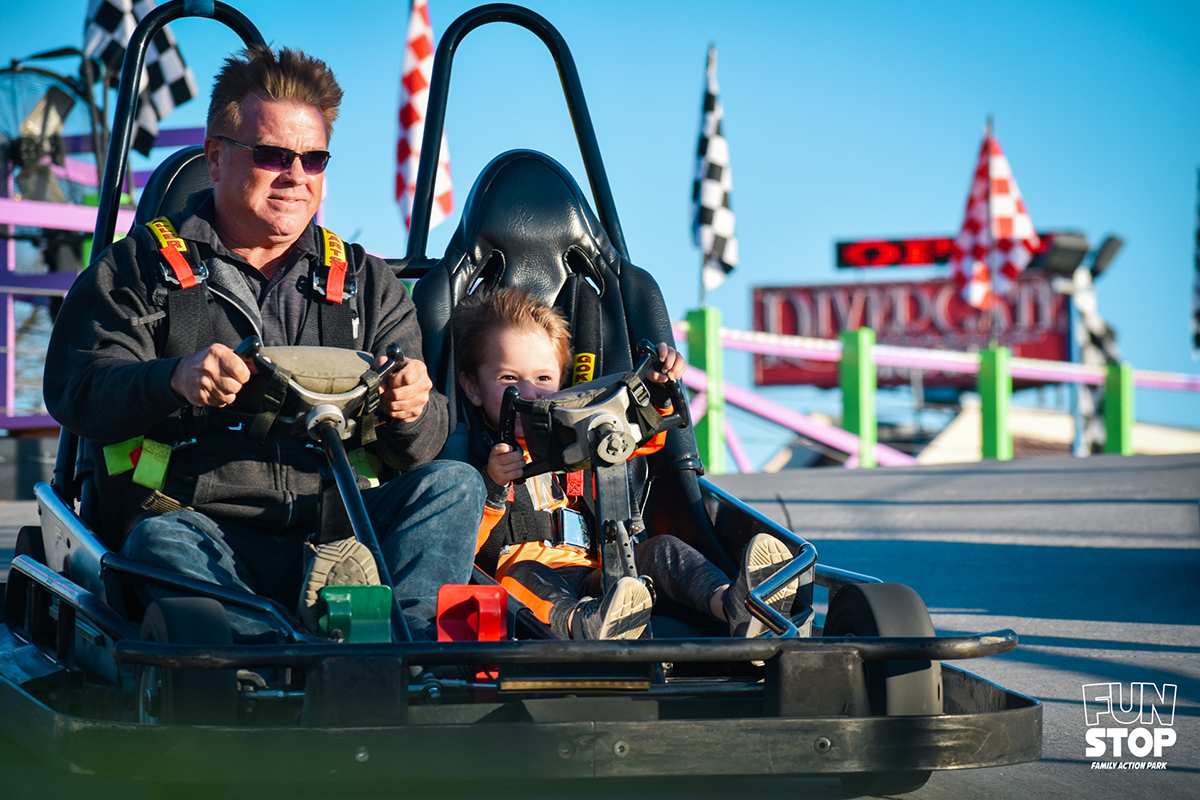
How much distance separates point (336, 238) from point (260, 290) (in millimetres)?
196

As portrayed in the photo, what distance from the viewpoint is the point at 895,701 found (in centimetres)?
178

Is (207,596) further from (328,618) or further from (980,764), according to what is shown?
(980,764)

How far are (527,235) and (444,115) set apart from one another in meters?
0.54

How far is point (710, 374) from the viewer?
876 cm

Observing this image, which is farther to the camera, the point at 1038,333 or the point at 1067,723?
the point at 1038,333

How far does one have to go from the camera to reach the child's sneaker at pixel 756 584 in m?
2.05

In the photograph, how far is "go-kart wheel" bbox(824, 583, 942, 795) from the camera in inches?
70.5

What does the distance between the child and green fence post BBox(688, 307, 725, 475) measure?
5.90 metres

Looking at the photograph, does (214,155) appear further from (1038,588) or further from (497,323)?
(1038,588)

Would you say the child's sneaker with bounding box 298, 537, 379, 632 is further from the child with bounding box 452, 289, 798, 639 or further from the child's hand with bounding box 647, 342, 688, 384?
the child's hand with bounding box 647, 342, 688, 384

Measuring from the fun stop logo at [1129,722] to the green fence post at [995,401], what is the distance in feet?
26.5

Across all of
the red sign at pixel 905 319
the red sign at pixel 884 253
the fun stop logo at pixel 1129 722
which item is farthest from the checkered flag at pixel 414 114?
the red sign at pixel 884 253

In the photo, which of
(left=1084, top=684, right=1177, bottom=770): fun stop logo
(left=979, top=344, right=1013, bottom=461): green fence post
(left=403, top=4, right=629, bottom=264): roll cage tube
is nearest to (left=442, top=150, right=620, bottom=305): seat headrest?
(left=403, top=4, right=629, bottom=264): roll cage tube

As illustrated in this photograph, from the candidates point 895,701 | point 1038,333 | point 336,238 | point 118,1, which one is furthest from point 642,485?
point 1038,333
